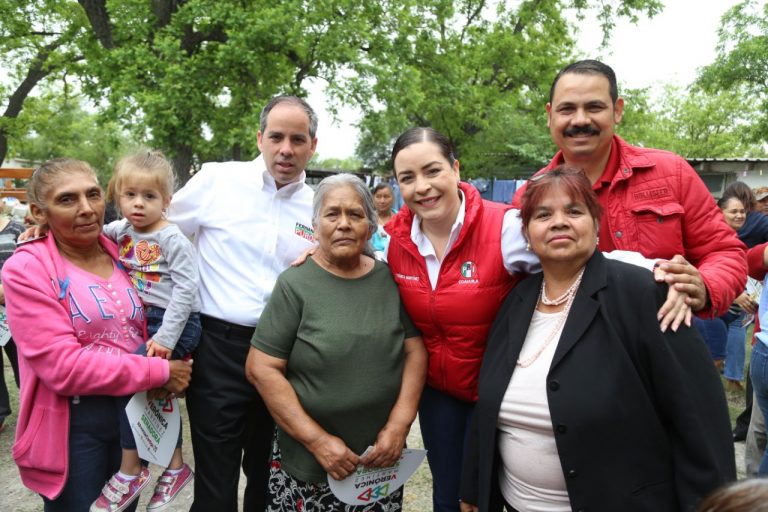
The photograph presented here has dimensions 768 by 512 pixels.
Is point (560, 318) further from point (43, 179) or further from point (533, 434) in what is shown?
point (43, 179)

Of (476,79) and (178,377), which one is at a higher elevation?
(476,79)

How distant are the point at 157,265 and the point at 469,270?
4.74 feet

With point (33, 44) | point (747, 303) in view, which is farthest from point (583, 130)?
point (33, 44)

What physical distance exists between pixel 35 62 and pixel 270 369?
15695mm

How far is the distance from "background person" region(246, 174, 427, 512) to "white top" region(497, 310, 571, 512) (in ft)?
1.65

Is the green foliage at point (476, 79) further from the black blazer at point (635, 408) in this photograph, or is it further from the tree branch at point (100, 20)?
the black blazer at point (635, 408)

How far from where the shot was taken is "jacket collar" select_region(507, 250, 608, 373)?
1.84m

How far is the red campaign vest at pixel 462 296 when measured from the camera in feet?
7.39

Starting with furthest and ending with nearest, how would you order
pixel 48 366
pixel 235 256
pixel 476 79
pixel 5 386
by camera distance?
pixel 476 79 → pixel 5 386 → pixel 235 256 → pixel 48 366

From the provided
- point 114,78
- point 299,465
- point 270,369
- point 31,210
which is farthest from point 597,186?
point 114,78

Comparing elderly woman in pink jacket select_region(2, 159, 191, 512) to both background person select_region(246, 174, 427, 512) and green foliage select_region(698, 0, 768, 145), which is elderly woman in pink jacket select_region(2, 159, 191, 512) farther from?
green foliage select_region(698, 0, 768, 145)

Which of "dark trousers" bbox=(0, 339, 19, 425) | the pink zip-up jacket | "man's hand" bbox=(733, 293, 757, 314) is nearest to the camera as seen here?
the pink zip-up jacket

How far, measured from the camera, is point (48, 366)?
2.09 metres

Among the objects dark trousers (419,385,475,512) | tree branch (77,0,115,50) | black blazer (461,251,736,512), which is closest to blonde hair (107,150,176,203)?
dark trousers (419,385,475,512)
